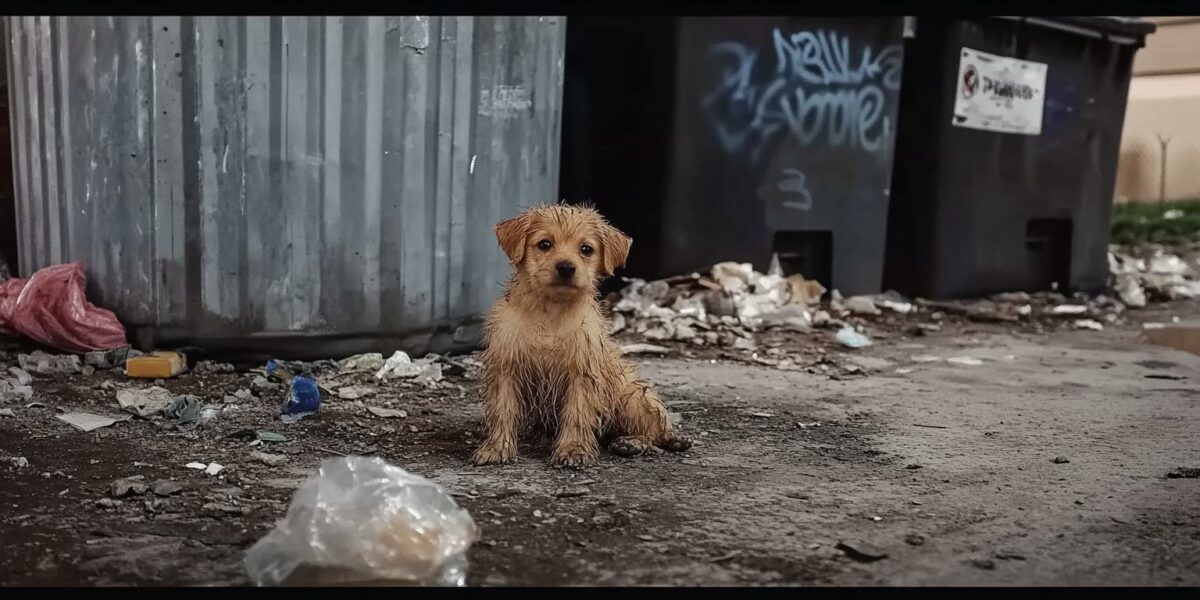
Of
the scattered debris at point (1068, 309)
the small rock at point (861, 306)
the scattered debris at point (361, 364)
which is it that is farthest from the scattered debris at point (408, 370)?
the scattered debris at point (1068, 309)

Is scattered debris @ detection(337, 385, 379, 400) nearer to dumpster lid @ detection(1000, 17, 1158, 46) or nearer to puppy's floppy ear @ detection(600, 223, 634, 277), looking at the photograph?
puppy's floppy ear @ detection(600, 223, 634, 277)

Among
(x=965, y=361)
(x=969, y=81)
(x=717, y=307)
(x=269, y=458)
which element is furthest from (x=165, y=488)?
(x=969, y=81)

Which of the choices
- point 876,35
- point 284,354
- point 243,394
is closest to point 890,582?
point 243,394

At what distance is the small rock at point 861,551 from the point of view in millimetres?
2158

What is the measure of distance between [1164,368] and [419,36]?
3953mm

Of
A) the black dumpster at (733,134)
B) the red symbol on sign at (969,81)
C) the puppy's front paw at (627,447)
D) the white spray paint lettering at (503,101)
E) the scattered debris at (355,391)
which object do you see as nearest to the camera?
the puppy's front paw at (627,447)

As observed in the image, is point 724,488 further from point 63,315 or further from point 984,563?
point 63,315

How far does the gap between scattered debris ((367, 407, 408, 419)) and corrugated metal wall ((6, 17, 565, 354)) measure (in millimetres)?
736

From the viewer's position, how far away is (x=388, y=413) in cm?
350

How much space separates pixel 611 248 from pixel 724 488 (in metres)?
0.76

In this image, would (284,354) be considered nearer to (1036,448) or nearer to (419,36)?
(419,36)

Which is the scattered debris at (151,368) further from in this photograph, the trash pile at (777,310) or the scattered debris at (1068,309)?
the scattered debris at (1068,309)

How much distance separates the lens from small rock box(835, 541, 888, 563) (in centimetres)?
216

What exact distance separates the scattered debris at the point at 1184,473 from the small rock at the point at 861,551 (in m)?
1.26
